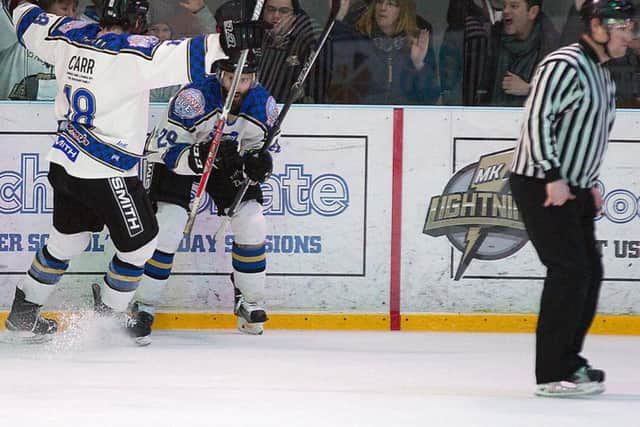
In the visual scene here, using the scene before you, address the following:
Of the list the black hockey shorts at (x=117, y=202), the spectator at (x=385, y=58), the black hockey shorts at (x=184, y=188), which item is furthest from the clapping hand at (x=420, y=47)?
the black hockey shorts at (x=117, y=202)

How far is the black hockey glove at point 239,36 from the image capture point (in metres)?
4.12

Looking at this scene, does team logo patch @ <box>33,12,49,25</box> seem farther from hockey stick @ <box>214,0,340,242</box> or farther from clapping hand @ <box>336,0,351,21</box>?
clapping hand @ <box>336,0,351,21</box>

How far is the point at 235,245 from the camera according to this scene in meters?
4.96

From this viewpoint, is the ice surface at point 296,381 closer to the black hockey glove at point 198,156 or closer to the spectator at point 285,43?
the black hockey glove at point 198,156

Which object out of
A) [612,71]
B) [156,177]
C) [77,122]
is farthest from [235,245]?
[612,71]

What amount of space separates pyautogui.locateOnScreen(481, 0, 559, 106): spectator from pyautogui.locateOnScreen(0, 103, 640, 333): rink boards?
0.90ft

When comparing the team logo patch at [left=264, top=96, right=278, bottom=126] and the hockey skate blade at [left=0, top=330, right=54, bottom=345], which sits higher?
the team logo patch at [left=264, top=96, right=278, bottom=126]

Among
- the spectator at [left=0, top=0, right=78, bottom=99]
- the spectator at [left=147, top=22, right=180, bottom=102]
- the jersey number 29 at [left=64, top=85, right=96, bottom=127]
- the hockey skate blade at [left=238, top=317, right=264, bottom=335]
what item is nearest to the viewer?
the jersey number 29 at [left=64, top=85, right=96, bottom=127]

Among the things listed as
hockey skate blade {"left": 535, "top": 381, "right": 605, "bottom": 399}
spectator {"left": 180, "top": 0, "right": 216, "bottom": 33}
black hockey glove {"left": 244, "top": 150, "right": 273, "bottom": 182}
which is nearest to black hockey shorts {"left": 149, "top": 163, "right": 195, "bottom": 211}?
black hockey glove {"left": 244, "top": 150, "right": 273, "bottom": 182}

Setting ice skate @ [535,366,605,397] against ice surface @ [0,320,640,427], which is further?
ice skate @ [535,366,605,397]

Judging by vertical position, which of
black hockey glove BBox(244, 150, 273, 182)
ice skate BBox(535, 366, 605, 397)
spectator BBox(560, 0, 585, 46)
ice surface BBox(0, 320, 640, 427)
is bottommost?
ice surface BBox(0, 320, 640, 427)

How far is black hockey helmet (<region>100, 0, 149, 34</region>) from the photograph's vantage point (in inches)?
176

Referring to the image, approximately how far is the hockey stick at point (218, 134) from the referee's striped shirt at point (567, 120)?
1.16 metres

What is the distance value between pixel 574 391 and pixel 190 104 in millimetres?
1831
